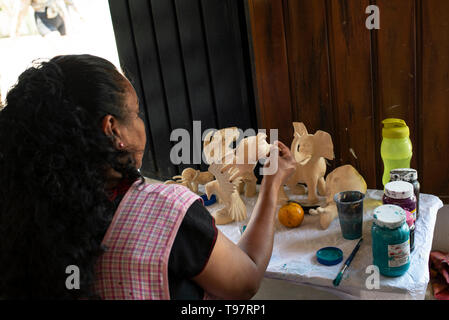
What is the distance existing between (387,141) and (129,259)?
3.24 ft

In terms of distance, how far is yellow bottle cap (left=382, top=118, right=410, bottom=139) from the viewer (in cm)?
135

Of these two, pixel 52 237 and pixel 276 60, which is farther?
pixel 276 60

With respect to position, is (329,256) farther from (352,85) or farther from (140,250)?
(352,85)

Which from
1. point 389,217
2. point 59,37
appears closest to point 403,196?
point 389,217

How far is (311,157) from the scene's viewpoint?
1465mm

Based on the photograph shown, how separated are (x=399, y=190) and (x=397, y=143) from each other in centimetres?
29

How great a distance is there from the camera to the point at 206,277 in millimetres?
849

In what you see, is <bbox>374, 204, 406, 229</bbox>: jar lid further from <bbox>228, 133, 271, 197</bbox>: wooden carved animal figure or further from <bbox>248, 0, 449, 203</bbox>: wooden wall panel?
<bbox>248, 0, 449, 203</bbox>: wooden wall panel

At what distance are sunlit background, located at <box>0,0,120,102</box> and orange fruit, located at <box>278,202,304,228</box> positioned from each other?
2.13m

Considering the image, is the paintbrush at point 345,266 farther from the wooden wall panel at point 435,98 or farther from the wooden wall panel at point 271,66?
the wooden wall panel at point 271,66

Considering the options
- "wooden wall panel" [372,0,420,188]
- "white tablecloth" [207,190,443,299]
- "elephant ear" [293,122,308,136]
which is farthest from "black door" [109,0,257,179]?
"white tablecloth" [207,190,443,299]

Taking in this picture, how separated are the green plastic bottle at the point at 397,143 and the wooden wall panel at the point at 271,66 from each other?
0.44m
